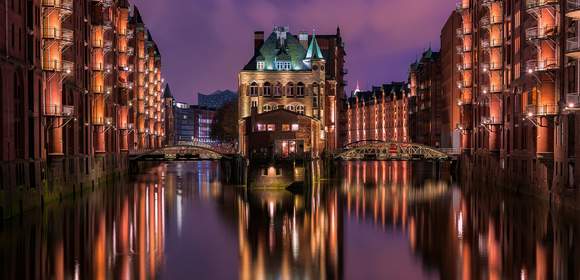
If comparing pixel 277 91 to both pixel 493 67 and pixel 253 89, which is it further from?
pixel 493 67

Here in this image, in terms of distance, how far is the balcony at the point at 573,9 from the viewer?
1702 inches

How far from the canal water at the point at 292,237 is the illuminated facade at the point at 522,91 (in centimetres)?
346

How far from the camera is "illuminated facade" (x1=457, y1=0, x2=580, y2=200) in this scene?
47.8 meters

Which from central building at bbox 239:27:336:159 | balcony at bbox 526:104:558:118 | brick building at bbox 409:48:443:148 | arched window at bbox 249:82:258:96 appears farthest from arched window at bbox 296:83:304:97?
balcony at bbox 526:104:558:118

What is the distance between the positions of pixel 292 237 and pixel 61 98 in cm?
2305

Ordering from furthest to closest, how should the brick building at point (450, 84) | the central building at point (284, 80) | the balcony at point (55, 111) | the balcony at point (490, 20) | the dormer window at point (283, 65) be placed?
the dormer window at point (283, 65)
the brick building at point (450, 84)
the central building at point (284, 80)
the balcony at point (490, 20)
the balcony at point (55, 111)

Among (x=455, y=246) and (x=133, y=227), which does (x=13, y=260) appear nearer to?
(x=133, y=227)

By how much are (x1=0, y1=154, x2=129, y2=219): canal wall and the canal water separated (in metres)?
1.13

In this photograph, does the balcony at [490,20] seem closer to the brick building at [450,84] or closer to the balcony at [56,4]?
the brick building at [450,84]

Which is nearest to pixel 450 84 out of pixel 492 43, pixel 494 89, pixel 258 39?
pixel 258 39

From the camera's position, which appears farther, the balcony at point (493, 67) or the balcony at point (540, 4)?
the balcony at point (493, 67)

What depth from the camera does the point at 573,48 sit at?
44.2m

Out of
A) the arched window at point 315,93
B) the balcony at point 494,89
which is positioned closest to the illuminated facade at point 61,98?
the arched window at point 315,93

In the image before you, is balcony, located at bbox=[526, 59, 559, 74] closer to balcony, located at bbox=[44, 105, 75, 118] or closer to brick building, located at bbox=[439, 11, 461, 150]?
balcony, located at bbox=[44, 105, 75, 118]
